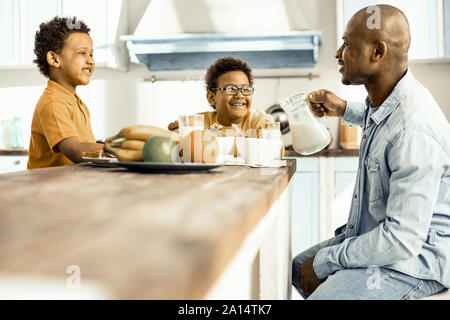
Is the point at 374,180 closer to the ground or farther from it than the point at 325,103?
closer to the ground

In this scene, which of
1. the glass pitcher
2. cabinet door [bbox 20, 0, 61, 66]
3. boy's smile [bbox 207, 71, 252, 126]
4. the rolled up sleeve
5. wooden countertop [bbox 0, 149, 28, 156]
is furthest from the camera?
cabinet door [bbox 20, 0, 61, 66]

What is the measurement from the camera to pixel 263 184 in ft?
2.53

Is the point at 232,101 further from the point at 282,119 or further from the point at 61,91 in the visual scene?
the point at 282,119

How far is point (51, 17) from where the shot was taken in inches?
145

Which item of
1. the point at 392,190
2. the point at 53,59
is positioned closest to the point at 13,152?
the point at 53,59

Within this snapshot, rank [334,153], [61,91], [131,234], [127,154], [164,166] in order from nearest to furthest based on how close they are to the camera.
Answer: [131,234]
[164,166]
[127,154]
[61,91]
[334,153]

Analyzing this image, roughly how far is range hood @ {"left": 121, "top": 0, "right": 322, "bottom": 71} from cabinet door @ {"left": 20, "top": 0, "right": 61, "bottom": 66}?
0.77 m

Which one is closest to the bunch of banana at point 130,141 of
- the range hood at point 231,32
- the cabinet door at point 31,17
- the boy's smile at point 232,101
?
A: the boy's smile at point 232,101

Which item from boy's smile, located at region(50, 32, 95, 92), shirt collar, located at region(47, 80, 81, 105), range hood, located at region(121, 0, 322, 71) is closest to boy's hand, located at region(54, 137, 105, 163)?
shirt collar, located at region(47, 80, 81, 105)

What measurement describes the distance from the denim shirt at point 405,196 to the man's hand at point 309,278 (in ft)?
0.12

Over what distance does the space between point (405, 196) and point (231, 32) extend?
9.15ft

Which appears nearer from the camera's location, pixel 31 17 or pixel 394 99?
pixel 394 99

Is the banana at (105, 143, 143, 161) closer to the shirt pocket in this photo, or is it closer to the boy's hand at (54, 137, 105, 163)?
the boy's hand at (54, 137, 105, 163)

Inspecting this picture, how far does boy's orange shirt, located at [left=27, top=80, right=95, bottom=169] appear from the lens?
1.60 metres
